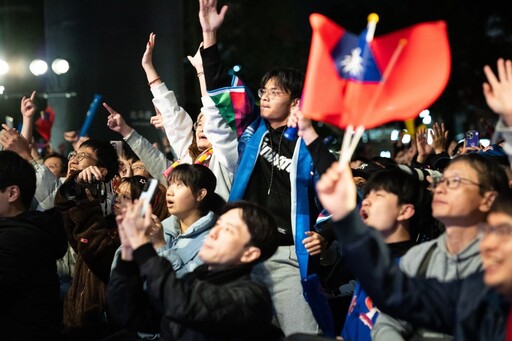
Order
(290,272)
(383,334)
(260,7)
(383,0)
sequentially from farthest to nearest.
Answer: (383,0) → (260,7) → (290,272) → (383,334)

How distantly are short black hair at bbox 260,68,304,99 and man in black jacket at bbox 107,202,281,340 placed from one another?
149 centimetres

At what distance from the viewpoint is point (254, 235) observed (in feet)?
14.4

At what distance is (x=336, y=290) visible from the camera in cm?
645

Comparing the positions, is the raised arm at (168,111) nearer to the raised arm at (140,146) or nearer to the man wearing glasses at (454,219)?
the raised arm at (140,146)

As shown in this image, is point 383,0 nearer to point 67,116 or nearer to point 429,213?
point 67,116

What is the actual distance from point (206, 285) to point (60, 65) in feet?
32.9

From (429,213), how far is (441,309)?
4.82ft

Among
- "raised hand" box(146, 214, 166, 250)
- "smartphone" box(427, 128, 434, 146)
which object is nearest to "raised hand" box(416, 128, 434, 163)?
"smartphone" box(427, 128, 434, 146)

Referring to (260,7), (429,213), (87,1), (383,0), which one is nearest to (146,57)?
(429,213)

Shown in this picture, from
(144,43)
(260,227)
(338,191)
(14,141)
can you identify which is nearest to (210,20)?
(14,141)

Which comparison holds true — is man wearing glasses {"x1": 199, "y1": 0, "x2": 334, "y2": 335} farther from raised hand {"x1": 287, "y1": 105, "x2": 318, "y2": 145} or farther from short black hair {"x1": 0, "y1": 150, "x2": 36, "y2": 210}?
short black hair {"x1": 0, "y1": 150, "x2": 36, "y2": 210}

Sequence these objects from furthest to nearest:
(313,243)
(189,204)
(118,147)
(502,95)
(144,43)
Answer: (144,43) → (118,147) → (189,204) → (313,243) → (502,95)

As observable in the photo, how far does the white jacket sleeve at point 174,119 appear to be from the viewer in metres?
6.84

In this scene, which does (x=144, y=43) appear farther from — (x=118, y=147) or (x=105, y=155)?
(x=105, y=155)
